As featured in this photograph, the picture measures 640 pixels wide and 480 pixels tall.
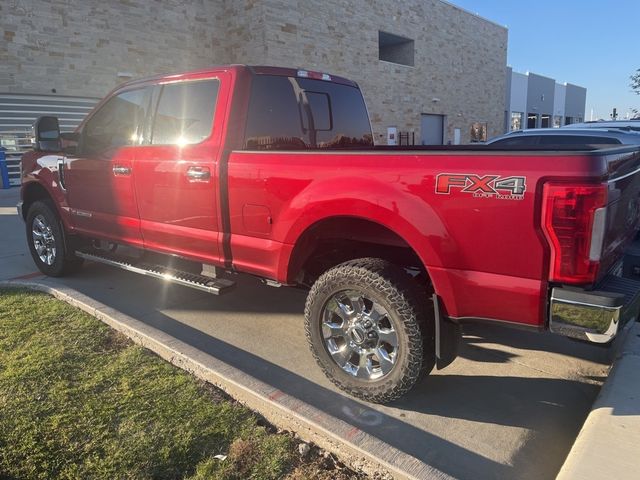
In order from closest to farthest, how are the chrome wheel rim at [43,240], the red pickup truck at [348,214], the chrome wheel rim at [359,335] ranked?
the red pickup truck at [348,214], the chrome wheel rim at [359,335], the chrome wheel rim at [43,240]

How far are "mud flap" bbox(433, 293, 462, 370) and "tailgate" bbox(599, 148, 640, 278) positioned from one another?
0.81 m

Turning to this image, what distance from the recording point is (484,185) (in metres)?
2.44

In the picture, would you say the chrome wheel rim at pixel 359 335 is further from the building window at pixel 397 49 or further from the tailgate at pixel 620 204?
the building window at pixel 397 49

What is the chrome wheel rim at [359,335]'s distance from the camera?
301cm

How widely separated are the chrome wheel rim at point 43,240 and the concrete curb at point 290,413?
2.21 meters

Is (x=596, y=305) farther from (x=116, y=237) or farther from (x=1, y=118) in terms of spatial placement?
(x=1, y=118)

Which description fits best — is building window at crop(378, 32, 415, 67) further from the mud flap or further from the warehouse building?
the mud flap

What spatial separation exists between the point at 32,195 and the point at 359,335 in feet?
15.7

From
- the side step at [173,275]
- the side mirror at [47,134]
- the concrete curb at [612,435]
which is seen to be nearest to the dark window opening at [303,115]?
the side step at [173,275]

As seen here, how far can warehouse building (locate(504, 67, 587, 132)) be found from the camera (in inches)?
1633

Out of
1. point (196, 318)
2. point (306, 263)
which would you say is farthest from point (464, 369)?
point (196, 318)

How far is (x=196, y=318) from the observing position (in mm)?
4617

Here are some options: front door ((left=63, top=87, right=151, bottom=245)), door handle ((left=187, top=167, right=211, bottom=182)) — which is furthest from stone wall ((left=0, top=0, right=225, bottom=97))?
door handle ((left=187, top=167, right=211, bottom=182))

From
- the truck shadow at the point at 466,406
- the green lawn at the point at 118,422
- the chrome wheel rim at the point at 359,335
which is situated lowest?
the truck shadow at the point at 466,406
